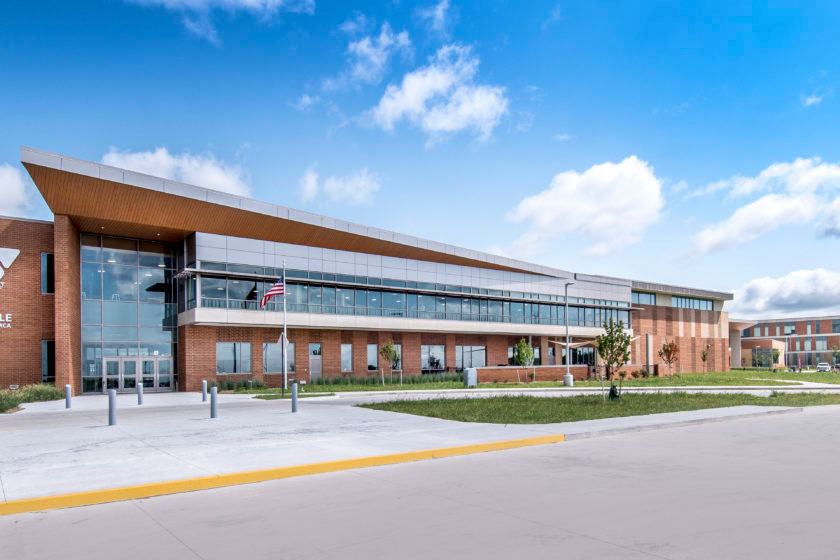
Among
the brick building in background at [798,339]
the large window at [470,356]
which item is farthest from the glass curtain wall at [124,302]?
the brick building in background at [798,339]

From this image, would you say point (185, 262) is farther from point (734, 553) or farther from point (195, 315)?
point (734, 553)

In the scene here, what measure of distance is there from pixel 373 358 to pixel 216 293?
1198 cm

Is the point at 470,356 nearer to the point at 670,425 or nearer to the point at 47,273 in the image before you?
the point at 47,273

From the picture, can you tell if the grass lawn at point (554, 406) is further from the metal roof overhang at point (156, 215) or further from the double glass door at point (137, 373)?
the double glass door at point (137, 373)

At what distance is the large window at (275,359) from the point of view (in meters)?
37.7

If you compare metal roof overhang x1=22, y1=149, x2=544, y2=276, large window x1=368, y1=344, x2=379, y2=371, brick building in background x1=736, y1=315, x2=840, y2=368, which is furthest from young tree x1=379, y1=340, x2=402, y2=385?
brick building in background x1=736, y1=315, x2=840, y2=368

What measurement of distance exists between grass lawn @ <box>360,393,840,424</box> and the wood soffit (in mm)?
17862

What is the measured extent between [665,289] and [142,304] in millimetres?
51281

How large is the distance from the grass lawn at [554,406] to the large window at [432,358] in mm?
21498

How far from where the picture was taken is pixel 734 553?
5.38m

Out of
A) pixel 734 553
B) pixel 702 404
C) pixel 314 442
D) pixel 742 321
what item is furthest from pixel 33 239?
pixel 742 321

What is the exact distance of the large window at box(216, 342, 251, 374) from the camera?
118ft

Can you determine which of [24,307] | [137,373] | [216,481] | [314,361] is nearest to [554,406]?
[216,481]

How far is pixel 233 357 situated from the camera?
119 feet
